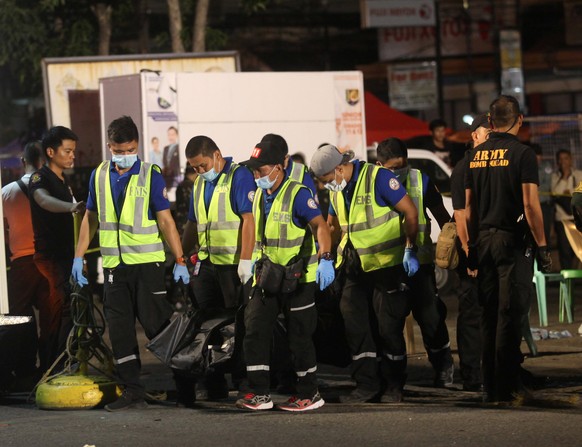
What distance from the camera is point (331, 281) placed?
9.09 m

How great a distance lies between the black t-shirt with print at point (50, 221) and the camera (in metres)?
10.6

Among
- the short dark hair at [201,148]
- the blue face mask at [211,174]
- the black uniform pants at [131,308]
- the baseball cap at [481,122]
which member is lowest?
the black uniform pants at [131,308]

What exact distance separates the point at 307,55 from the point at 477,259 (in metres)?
30.5

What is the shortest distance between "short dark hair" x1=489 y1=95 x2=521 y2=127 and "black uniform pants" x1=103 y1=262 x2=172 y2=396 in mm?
2470

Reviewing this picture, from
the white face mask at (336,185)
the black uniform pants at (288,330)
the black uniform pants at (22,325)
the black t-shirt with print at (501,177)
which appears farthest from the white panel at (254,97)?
the black t-shirt with print at (501,177)

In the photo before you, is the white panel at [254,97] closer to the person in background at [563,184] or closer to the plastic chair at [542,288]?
the person in background at [563,184]

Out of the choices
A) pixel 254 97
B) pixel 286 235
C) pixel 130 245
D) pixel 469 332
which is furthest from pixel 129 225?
pixel 254 97

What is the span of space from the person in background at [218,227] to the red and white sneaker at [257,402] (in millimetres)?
617

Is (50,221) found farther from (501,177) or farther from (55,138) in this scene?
(501,177)

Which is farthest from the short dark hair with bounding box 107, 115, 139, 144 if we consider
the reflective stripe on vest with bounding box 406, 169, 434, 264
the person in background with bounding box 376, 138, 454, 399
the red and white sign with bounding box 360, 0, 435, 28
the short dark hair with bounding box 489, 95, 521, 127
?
the red and white sign with bounding box 360, 0, 435, 28

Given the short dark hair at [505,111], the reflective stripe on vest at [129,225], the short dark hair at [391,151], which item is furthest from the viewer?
the short dark hair at [391,151]

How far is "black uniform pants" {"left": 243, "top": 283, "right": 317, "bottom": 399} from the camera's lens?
9008 mm

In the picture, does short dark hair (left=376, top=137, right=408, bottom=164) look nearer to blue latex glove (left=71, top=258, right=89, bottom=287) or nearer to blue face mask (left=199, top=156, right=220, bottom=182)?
blue face mask (left=199, top=156, right=220, bottom=182)

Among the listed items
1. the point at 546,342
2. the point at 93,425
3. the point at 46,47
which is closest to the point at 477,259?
the point at 93,425
